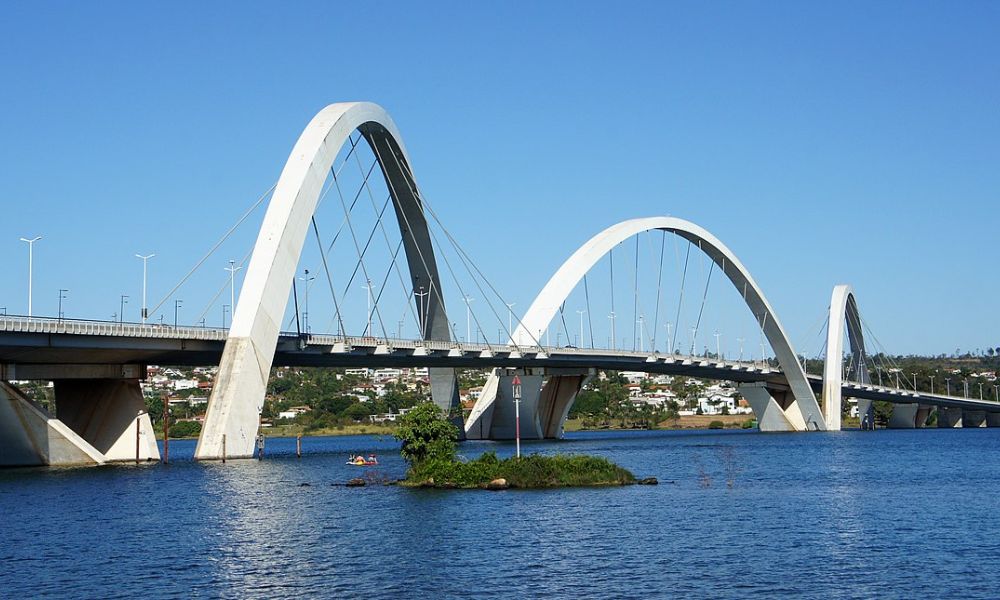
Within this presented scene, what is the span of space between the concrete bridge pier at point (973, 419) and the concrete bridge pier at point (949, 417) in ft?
16.3

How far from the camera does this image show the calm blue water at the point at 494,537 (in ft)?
98.7

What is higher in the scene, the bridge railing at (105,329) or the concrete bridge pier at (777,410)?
the bridge railing at (105,329)

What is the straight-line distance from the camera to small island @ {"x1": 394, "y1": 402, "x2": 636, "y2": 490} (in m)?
53.7

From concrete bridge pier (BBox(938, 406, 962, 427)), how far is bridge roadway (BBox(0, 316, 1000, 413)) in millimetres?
58483

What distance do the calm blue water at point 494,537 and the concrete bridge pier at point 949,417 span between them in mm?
115178

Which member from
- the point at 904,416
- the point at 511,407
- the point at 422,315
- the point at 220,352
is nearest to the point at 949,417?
the point at 904,416

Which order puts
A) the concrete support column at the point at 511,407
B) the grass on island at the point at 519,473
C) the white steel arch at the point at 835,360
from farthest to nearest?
the white steel arch at the point at 835,360 < the concrete support column at the point at 511,407 < the grass on island at the point at 519,473

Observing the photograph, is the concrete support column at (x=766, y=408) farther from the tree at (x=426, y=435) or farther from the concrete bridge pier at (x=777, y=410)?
the tree at (x=426, y=435)

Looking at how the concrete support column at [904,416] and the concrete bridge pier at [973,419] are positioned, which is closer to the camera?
the concrete support column at [904,416]

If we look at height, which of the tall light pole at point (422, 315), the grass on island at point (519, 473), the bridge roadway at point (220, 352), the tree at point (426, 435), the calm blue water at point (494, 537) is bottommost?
the calm blue water at point (494, 537)

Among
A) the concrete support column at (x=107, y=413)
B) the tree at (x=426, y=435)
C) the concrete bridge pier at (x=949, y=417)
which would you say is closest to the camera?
the tree at (x=426, y=435)

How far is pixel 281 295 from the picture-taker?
234 ft

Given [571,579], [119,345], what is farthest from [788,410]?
[571,579]

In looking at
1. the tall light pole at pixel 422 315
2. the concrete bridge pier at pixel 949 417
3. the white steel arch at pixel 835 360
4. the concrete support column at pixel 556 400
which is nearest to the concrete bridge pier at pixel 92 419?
the tall light pole at pixel 422 315
